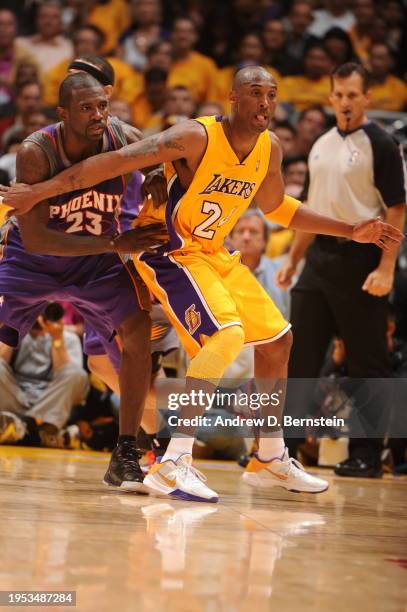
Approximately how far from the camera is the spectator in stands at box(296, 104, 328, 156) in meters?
8.80

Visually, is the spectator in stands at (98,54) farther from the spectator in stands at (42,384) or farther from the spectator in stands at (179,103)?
the spectator in stands at (42,384)

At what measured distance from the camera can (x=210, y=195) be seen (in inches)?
167

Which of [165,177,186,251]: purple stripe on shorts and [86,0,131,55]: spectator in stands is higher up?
[86,0,131,55]: spectator in stands

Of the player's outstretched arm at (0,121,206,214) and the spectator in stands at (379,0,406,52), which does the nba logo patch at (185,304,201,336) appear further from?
the spectator in stands at (379,0,406,52)

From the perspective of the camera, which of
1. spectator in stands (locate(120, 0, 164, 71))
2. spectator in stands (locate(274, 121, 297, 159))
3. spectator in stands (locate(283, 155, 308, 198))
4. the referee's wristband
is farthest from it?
spectator in stands (locate(120, 0, 164, 71))

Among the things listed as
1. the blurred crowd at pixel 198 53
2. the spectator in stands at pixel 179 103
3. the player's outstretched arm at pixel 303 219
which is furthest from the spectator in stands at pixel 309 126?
the player's outstretched arm at pixel 303 219

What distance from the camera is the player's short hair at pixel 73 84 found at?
4039 millimetres

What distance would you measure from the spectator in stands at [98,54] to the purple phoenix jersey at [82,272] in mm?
5729

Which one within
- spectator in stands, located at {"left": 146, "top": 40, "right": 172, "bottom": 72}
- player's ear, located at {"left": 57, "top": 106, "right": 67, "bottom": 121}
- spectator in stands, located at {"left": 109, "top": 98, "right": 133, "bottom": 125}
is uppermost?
spectator in stands, located at {"left": 146, "top": 40, "right": 172, "bottom": 72}

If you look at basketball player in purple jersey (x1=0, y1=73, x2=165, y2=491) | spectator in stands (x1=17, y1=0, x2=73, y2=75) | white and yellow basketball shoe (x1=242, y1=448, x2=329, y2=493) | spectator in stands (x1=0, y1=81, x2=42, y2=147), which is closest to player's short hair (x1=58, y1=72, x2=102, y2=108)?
basketball player in purple jersey (x1=0, y1=73, x2=165, y2=491)

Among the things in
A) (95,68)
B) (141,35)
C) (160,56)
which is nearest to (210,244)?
(95,68)

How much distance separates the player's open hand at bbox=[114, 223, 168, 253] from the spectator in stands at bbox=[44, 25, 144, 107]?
19.4 feet

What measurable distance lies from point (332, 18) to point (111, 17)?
8.30ft

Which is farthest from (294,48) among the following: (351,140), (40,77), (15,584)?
(15,584)
